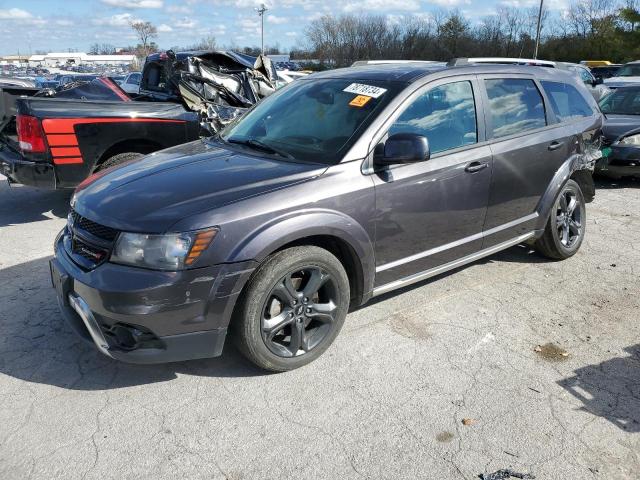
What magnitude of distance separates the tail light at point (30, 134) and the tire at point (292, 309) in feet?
12.9

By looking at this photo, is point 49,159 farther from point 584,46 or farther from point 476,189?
point 584,46

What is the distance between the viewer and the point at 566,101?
491cm

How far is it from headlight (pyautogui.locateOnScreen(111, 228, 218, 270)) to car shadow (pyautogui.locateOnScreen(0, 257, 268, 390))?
843mm

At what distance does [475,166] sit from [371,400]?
1891 millimetres

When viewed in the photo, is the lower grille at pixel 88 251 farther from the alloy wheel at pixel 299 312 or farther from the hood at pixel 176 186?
the alloy wheel at pixel 299 312

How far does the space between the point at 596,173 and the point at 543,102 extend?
15.1 feet

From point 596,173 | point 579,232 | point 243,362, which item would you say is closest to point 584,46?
point 596,173

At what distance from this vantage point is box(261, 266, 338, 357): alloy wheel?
3080 millimetres

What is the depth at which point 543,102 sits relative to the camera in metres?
4.63

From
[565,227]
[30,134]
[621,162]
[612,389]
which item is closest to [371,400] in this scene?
[612,389]

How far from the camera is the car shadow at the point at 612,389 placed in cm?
287

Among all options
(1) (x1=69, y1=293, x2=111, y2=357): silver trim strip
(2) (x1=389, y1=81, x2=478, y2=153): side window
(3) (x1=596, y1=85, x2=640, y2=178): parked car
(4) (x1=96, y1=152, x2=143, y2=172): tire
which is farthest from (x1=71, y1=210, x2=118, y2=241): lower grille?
(3) (x1=596, y1=85, x2=640, y2=178): parked car

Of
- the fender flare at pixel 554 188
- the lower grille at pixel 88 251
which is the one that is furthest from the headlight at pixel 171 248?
the fender flare at pixel 554 188

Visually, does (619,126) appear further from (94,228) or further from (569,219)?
(94,228)
